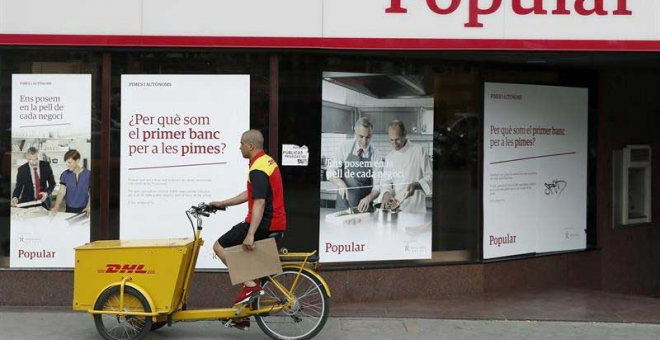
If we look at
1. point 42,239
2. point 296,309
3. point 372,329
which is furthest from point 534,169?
point 42,239

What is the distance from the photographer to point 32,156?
836cm

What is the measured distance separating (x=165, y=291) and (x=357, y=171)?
2.78 m

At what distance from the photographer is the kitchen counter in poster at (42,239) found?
27.4ft

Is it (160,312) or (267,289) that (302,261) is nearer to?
(267,289)

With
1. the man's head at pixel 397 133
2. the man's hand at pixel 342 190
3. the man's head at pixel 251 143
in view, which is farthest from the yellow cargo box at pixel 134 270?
the man's head at pixel 397 133

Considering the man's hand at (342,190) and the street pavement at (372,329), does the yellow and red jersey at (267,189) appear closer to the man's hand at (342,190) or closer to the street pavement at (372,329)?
the street pavement at (372,329)

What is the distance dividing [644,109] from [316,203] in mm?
5195

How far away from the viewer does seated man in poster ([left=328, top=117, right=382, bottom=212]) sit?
28.3 feet

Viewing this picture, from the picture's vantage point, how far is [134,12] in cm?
811

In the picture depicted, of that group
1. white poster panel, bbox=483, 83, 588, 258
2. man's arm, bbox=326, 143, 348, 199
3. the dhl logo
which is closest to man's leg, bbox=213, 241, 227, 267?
the dhl logo

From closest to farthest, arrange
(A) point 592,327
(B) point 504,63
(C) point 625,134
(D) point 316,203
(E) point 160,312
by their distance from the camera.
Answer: (E) point 160,312 < (A) point 592,327 < (D) point 316,203 < (B) point 504,63 < (C) point 625,134

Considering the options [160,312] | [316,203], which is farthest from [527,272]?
[160,312]

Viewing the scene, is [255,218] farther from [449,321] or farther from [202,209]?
[449,321]

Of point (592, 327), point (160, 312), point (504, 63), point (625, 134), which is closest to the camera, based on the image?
point (160, 312)
